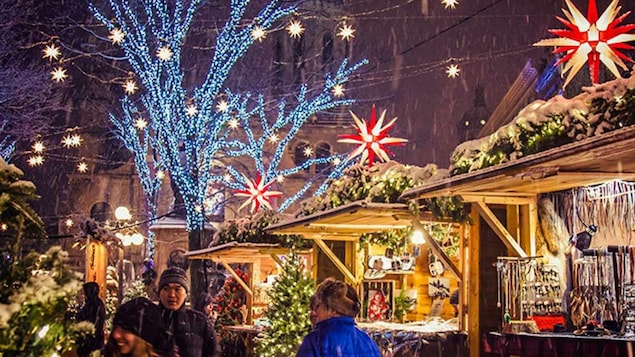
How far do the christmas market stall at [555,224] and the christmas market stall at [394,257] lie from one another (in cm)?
67

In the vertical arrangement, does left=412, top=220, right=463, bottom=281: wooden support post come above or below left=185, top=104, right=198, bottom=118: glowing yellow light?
below

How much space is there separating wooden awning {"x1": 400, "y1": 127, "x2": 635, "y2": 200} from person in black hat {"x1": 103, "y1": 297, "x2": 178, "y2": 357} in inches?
140

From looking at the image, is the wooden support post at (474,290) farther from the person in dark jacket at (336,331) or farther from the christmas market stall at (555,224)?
the person in dark jacket at (336,331)

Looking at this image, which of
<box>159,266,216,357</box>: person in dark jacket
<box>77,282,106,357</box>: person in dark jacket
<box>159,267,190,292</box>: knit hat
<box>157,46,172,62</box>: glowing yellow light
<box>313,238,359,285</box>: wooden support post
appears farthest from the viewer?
<box>157,46,172,62</box>: glowing yellow light

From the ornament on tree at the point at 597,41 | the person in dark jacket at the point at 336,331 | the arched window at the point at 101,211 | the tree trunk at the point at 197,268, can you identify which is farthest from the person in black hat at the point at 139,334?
the arched window at the point at 101,211

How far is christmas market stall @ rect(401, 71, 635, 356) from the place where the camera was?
6950mm

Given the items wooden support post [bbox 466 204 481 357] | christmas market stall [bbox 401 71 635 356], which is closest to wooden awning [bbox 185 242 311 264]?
wooden support post [bbox 466 204 481 357]

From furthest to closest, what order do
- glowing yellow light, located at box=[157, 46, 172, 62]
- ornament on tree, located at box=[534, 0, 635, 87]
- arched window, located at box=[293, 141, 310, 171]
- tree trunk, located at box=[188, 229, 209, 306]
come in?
arched window, located at box=[293, 141, 310, 171] → tree trunk, located at box=[188, 229, 209, 306] → glowing yellow light, located at box=[157, 46, 172, 62] → ornament on tree, located at box=[534, 0, 635, 87]

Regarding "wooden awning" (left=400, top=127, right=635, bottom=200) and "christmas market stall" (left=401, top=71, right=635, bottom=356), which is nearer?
"wooden awning" (left=400, top=127, right=635, bottom=200)

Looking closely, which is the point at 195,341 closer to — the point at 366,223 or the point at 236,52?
the point at 366,223

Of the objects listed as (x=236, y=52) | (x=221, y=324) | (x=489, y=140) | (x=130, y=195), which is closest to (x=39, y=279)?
(x=489, y=140)

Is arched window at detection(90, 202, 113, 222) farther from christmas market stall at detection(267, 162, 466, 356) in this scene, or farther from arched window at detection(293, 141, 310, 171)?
christmas market stall at detection(267, 162, 466, 356)

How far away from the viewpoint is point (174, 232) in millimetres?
28562

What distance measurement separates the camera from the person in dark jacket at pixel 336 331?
16.4ft
